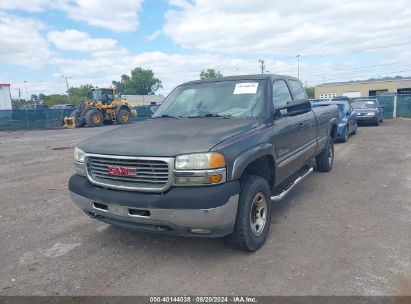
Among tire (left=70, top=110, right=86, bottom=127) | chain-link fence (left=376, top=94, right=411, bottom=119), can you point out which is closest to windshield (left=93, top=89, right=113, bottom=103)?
tire (left=70, top=110, right=86, bottom=127)

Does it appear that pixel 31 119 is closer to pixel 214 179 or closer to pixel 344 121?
pixel 344 121

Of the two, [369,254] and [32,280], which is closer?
[32,280]

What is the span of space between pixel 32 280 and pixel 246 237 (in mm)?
2131

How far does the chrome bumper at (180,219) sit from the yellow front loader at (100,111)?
69.3 ft

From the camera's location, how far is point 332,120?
7.11 m

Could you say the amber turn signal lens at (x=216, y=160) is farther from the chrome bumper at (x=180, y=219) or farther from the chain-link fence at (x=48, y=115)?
the chain-link fence at (x=48, y=115)

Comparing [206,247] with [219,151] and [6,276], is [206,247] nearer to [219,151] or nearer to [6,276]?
[219,151]

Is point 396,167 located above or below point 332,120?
below

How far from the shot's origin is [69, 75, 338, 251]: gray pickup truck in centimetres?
304

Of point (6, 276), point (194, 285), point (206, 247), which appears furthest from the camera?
point (206, 247)

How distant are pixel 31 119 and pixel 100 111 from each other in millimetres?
6096

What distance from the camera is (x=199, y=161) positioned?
3043 mm

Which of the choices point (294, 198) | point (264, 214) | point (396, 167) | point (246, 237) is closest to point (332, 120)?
point (396, 167)

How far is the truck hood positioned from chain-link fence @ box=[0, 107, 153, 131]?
80.4ft
